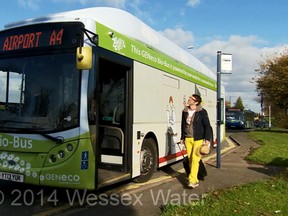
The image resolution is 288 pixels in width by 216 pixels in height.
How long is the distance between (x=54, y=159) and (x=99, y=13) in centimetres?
297

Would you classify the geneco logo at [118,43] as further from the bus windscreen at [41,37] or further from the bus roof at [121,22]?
the bus windscreen at [41,37]

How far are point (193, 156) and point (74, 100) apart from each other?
2.98 m

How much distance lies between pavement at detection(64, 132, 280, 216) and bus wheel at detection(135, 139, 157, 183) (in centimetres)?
25

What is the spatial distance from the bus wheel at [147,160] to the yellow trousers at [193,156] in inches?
35.2

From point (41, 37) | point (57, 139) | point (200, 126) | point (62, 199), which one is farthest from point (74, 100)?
point (200, 126)

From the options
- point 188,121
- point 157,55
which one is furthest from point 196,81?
point 188,121

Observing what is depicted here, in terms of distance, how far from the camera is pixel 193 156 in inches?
320

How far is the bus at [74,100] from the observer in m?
6.32

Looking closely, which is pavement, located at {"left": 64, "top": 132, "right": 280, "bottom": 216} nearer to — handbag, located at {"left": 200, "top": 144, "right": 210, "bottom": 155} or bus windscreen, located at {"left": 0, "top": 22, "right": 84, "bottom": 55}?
handbag, located at {"left": 200, "top": 144, "right": 210, "bottom": 155}

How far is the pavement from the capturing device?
634cm

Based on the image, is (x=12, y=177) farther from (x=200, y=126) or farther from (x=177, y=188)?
(x=200, y=126)

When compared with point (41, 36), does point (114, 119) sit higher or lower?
lower

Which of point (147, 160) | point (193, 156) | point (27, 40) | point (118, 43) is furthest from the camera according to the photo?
point (147, 160)

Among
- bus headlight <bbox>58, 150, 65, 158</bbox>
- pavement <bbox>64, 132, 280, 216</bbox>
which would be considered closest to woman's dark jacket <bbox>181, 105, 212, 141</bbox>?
pavement <bbox>64, 132, 280, 216</bbox>
